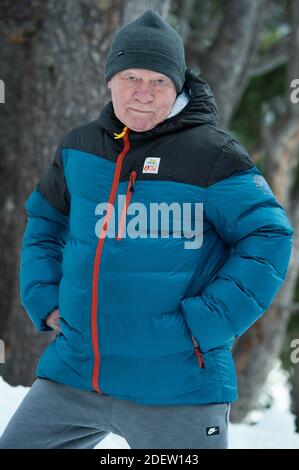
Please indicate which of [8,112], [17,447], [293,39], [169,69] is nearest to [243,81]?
[293,39]

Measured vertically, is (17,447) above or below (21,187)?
below

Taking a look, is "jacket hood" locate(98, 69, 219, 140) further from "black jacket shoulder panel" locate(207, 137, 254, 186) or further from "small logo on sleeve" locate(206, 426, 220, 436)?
"small logo on sleeve" locate(206, 426, 220, 436)

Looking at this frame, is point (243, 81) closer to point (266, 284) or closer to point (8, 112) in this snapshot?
point (8, 112)

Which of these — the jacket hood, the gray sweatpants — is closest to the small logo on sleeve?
the gray sweatpants

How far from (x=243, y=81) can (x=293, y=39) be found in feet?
4.63

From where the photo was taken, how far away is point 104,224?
274cm

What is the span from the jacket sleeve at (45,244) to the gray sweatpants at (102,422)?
292 millimetres

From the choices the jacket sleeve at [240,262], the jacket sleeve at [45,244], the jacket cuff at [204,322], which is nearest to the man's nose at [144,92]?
the jacket sleeve at [240,262]

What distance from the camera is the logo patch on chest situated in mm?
2721

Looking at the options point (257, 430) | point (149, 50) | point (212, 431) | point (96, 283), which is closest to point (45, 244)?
point (96, 283)

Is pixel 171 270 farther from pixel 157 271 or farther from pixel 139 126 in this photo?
pixel 139 126

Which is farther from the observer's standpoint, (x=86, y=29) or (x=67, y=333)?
(x=86, y=29)

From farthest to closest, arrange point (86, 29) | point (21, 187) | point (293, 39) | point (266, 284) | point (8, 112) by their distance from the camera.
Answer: point (293, 39), point (8, 112), point (21, 187), point (86, 29), point (266, 284)

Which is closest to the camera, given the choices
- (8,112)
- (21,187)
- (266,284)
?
(266,284)
